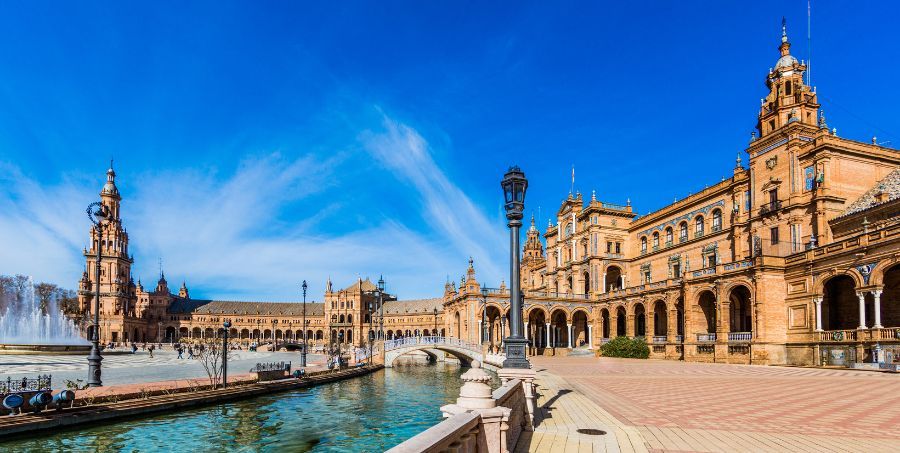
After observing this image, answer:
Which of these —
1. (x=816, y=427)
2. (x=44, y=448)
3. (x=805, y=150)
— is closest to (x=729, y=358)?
(x=805, y=150)

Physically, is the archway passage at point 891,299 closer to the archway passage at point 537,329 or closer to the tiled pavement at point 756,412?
the tiled pavement at point 756,412

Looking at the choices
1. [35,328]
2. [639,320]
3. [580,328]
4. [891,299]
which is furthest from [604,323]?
[35,328]

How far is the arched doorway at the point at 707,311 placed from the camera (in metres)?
44.7

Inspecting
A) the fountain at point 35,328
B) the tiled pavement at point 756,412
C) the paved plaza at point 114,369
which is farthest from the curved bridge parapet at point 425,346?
the fountain at point 35,328

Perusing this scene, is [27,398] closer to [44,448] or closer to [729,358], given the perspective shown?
[44,448]

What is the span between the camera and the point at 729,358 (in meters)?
39.9

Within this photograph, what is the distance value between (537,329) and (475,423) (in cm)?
6232

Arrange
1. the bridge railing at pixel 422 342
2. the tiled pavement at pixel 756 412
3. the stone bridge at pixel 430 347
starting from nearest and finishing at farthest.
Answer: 1. the tiled pavement at pixel 756 412
2. the stone bridge at pixel 430 347
3. the bridge railing at pixel 422 342

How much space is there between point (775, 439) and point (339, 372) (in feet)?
101

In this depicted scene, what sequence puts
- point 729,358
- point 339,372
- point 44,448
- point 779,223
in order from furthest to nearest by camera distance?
point 779,223 → point 729,358 → point 339,372 → point 44,448

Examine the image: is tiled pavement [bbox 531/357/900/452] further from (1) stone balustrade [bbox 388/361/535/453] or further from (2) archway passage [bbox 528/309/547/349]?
(2) archway passage [bbox 528/309/547/349]

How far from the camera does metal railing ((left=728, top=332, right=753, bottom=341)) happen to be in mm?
38594

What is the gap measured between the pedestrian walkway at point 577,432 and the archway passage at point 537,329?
49881mm

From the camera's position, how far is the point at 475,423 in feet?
22.2
